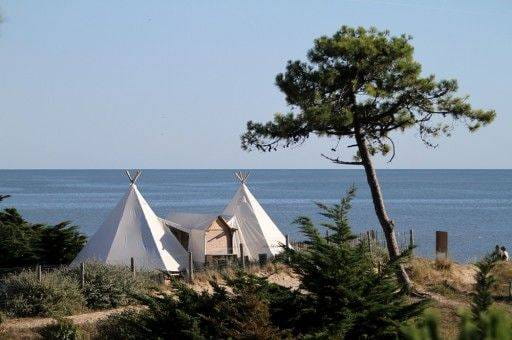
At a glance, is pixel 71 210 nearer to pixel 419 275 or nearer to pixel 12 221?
pixel 12 221

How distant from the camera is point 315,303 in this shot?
34.0 feet

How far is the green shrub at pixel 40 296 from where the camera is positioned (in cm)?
Result: 1798

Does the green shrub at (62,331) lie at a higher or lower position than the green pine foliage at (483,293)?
lower

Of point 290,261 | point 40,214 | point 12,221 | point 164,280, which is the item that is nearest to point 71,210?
point 40,214

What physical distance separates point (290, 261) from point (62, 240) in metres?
16.6

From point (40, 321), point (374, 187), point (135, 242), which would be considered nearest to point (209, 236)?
point (135, 242)

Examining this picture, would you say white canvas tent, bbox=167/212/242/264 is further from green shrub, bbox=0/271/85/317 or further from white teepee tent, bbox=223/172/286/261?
green shrub, bbox=0/271/85/317

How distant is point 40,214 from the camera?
244 ft

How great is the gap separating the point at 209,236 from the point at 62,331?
36.8 ft

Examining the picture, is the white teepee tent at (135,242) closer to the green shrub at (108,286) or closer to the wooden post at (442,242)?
the green shrub at (108,286)

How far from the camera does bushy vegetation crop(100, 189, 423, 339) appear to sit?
9.82 meters

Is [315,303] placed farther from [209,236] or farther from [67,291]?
[209,236]

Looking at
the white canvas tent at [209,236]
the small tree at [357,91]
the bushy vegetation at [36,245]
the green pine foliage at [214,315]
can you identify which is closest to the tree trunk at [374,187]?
the small tree at [357,91]

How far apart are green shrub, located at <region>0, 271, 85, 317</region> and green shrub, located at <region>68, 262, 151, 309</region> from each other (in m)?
0.33
